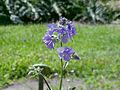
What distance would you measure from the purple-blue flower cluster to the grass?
7.50ft

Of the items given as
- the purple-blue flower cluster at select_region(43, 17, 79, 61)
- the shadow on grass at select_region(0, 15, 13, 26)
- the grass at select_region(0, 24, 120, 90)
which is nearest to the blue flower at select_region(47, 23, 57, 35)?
the purple-blue flower cluster at select_region(43, 17, 79, 61)

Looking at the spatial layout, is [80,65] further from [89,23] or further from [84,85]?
[89,23]

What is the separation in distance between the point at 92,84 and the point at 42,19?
4999 mm

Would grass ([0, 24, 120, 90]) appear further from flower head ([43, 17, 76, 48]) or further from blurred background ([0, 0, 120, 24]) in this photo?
flower head ([43, 17, 76, 48])

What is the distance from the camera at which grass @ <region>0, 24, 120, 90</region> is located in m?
5.39

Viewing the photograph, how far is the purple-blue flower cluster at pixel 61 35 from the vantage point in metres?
2.82

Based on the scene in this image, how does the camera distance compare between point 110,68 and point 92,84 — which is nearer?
point 92,84

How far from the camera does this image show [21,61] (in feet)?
18.7

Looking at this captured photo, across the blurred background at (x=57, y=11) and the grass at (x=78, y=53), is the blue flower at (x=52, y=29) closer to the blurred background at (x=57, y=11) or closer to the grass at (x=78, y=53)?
the grass at (x=78, y=53)

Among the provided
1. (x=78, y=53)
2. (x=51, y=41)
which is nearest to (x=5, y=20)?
(x=78, y=53)

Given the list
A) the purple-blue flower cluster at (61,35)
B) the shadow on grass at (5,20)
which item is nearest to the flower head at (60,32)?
the purple-blue flower cluster at (61,35)

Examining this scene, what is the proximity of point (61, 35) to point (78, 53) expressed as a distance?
143 inches

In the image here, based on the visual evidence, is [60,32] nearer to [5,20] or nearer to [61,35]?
[61,35]

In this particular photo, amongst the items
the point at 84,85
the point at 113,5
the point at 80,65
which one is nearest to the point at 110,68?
the point at 80,65
